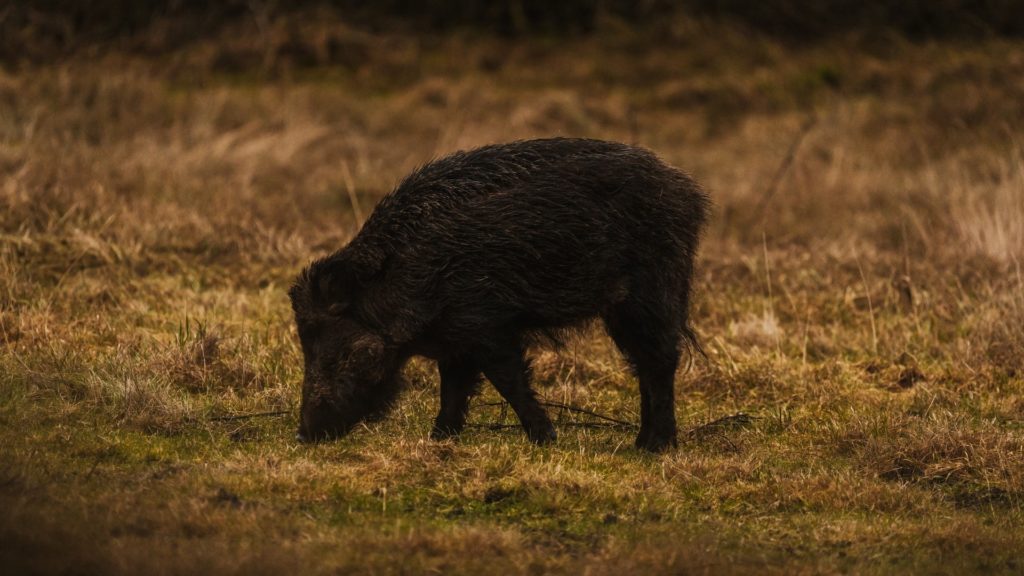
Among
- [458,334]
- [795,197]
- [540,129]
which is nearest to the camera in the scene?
[458,334]

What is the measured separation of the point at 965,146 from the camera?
16.5 m

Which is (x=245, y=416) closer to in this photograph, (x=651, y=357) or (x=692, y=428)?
(x=651, y=357)

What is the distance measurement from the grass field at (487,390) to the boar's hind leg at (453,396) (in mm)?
117

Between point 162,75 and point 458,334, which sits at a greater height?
point 162,75

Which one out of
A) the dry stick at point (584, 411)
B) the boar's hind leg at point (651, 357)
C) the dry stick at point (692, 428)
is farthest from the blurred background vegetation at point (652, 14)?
the boar's hind leg at point (651, 357)

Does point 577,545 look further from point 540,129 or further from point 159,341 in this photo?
point 540,129

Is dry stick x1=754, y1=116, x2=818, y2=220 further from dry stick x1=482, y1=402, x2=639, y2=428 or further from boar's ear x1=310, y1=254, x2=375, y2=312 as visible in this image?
boar's ear x1=310, y1=254, x2=375, y2=312

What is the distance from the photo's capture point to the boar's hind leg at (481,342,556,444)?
6754 millimetres

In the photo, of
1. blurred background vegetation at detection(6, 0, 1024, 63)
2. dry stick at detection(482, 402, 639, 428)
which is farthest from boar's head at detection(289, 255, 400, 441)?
blurred background vegetation at detection(6, 0, 1024, 63)

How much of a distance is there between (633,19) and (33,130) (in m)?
11.9

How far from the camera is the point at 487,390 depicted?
842 cm

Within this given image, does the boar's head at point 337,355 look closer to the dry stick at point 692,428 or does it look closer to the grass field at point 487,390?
the grass field at point 487,390

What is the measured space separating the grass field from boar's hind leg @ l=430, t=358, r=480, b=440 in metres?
0.12

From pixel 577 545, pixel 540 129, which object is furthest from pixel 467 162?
pixel 540 129
